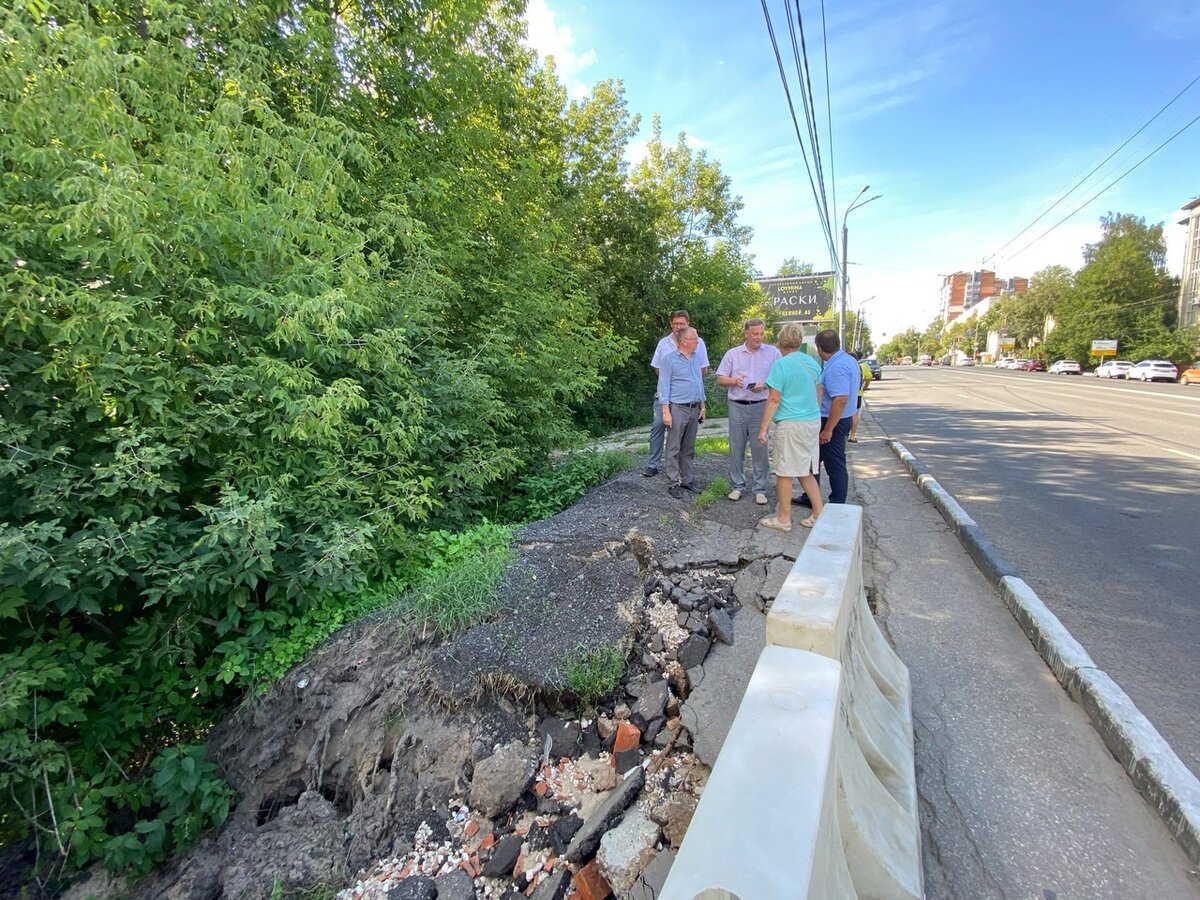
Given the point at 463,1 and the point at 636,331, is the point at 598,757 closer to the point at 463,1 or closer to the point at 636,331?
the point at 463,1

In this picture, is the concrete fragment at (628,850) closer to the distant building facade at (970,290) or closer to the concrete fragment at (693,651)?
the concrete fragment at (693,651)

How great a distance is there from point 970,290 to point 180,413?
131 metres

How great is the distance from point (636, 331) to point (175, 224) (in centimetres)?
1390

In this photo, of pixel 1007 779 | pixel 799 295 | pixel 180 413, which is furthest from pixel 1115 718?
pixel 799 295

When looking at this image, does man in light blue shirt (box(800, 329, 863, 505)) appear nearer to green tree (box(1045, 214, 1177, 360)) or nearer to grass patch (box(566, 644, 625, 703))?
grass patch (box(566, 644, 625, 703))

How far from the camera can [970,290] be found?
105812mm

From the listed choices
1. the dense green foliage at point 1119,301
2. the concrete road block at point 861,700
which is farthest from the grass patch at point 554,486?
the dense green foliage at point 1119,301

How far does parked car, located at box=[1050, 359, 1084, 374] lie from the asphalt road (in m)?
45.5

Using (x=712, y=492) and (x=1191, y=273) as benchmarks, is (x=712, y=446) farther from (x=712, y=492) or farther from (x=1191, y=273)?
(x=1191, y=273)

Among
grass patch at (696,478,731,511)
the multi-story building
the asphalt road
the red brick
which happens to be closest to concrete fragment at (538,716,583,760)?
the red brick

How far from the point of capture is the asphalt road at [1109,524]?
3021mm

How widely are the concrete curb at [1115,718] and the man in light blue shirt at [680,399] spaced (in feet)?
9.34

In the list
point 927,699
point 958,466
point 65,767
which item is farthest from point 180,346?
point 958,466

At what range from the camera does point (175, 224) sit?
3.10m
